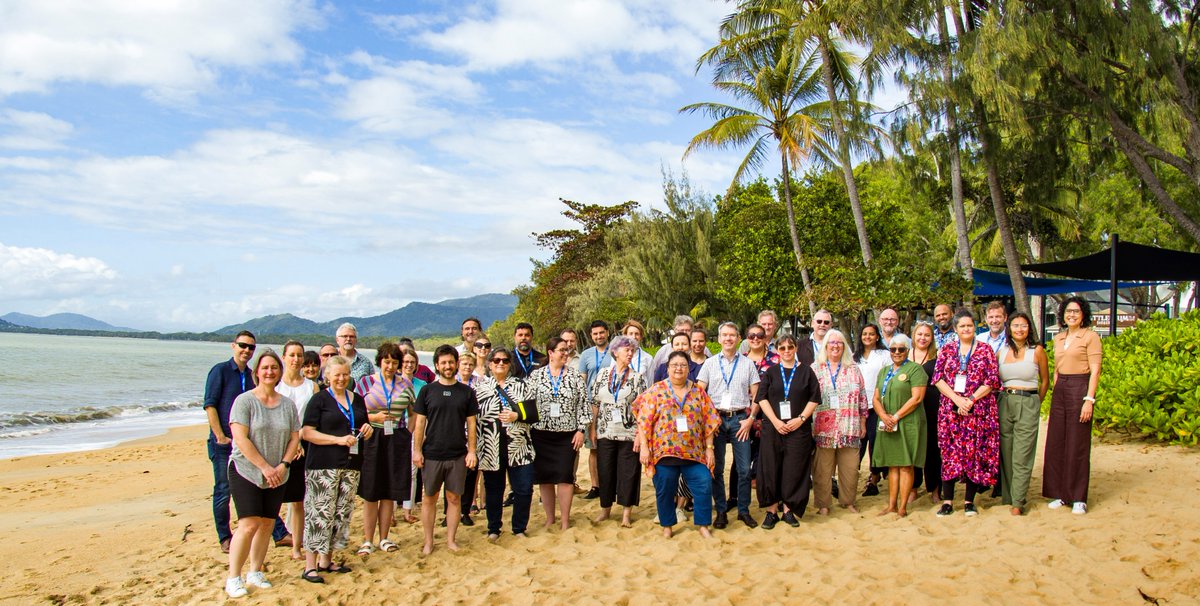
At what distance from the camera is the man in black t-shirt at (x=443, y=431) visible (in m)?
5.17

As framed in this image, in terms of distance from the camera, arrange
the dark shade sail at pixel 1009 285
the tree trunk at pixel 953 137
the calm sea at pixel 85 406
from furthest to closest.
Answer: the dark shade sail at pixel 1009 285 → the calm sea at pixel 85 406 → the tree trunk at pixel 953 137

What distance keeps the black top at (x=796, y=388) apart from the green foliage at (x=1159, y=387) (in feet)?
12.5

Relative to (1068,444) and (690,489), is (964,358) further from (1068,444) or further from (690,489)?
(690,489)

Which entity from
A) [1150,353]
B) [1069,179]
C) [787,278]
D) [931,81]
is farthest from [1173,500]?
[1069,179]

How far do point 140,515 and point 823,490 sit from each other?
6.33m

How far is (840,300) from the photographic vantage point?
1269cm

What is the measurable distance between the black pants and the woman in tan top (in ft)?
9.81

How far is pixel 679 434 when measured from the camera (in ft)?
17.7

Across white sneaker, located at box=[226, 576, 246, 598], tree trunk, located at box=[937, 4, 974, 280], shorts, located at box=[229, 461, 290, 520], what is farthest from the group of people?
tree trunk, located at box=[937, 4, 974, 280]

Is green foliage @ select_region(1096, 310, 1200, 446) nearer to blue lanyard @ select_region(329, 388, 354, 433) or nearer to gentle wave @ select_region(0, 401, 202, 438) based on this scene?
blue lanyard @ select_region(329, 388, 354, 433)

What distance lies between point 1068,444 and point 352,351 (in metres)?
5.46

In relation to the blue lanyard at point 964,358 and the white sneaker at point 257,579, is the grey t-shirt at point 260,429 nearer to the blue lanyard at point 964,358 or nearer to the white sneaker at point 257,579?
the white sneaker at point 257,579

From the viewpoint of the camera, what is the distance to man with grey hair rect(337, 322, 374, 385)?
621cm

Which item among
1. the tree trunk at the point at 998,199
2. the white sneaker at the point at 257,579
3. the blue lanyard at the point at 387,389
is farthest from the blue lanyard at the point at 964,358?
the tree trunk at the point at 998,199
